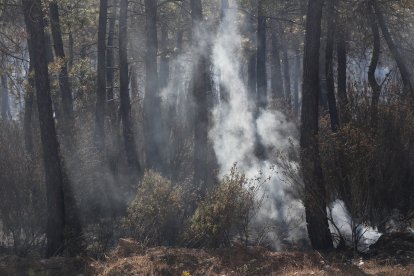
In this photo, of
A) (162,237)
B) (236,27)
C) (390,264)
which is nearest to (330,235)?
(390,264)

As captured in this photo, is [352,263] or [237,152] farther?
[237,152]

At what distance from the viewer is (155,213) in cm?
1009

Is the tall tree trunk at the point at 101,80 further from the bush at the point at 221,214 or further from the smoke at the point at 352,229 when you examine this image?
the smoke at the point at 352,229

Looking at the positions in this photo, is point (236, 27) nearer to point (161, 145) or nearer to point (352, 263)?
point (161, 145)

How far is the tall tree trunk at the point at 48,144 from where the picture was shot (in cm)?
1103

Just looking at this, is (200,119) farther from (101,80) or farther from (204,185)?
(101,80)

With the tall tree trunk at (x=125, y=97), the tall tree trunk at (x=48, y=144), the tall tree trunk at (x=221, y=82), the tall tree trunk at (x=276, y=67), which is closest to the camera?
the tall tree trunk at (x=48, y=144)

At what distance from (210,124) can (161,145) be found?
186 inches

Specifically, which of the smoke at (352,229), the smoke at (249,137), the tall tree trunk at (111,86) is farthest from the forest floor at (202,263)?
the tall tree trunk at (111,86)

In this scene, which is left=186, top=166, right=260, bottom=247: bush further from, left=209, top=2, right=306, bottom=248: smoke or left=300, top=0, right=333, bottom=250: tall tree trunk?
left=300, top=0, right=333, bottom=250: tall tree trunk

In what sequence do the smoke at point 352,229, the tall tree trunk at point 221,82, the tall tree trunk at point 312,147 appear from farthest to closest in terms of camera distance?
1. the tall tree trunk at point 221,82
2. the tall tree trunk at point 312,147
3. the smoke at point 352,229

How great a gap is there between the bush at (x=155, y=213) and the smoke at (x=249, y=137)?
1.80 m

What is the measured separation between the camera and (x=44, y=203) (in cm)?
1190

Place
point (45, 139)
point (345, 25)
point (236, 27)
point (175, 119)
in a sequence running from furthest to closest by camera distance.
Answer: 1. point (236, 27)
2. point (175, 119)
3. point (345, 25)
4. point (45, 139)
